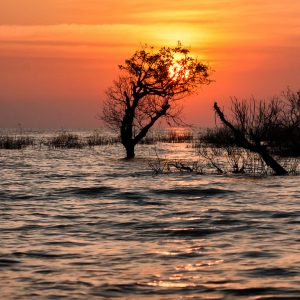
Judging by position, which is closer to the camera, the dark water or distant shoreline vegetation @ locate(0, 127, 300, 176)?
the dark water

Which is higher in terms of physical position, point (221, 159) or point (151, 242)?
point (221, 159)

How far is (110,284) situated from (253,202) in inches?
429

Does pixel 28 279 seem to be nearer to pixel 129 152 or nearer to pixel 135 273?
pixel 135 273

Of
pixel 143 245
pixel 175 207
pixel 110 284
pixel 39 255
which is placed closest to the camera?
pixel 110 284

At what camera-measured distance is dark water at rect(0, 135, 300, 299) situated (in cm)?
852

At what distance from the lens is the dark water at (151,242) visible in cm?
852

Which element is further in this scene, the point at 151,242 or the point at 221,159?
the point at 221,159

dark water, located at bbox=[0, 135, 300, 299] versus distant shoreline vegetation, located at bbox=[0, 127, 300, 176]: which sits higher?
distant shoreline vegetation, located at bbox=[0, 127, 300, 176]

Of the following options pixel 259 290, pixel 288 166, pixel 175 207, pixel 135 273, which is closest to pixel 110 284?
pixel 135 273

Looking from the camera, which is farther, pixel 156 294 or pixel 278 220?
pixel 278 220

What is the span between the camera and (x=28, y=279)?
8.97 metres

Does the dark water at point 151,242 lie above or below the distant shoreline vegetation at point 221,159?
below

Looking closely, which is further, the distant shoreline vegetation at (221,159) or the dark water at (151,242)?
the distant shoreline vegetation at (221,159)

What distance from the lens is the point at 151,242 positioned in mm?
12047
